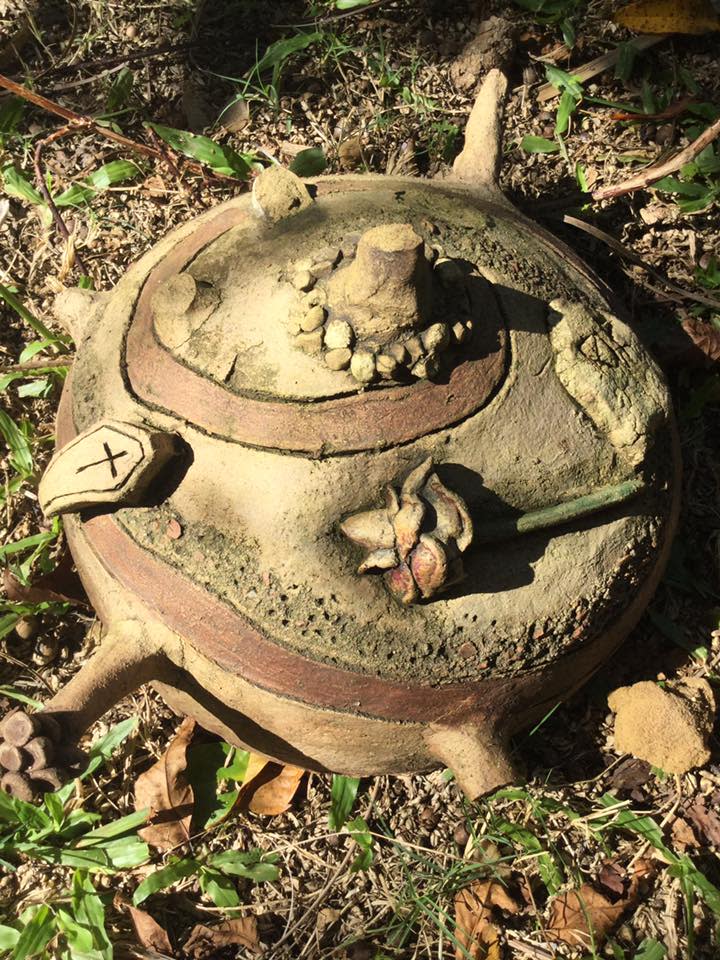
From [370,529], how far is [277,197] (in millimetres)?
843

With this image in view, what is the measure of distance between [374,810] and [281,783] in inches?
11.9

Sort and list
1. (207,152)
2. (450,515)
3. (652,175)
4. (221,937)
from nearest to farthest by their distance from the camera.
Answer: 1. (450,515)
2. (221,937)
3. (652,175)
4. (207,152)

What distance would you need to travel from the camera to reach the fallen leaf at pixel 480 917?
279 centimetres

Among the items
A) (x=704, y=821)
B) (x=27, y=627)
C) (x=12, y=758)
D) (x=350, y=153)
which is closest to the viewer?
(x=12, y=758)

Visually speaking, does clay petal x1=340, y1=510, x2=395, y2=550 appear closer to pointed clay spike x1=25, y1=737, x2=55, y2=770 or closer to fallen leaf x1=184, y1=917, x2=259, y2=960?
pointed clay spike x1=25, y1=737, x2=55, y2=770

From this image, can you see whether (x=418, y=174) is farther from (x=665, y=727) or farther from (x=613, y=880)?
(x=613, y=880)

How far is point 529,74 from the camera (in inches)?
151

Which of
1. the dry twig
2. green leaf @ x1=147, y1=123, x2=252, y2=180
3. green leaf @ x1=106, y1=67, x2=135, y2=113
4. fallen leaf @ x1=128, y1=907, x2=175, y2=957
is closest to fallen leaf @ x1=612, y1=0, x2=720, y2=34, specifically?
the dry twig

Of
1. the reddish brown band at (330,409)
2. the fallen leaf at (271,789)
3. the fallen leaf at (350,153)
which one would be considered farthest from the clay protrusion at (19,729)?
the fallen leaf at (350,153)

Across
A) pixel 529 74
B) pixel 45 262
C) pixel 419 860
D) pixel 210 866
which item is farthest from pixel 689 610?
pixel 45 262

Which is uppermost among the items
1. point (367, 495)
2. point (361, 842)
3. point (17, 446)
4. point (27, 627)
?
point (367, 495)

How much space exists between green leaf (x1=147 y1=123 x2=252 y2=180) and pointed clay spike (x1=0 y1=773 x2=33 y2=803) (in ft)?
7.95

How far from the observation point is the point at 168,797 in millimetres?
2959

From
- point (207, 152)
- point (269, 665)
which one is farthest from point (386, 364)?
point (207, 152)
